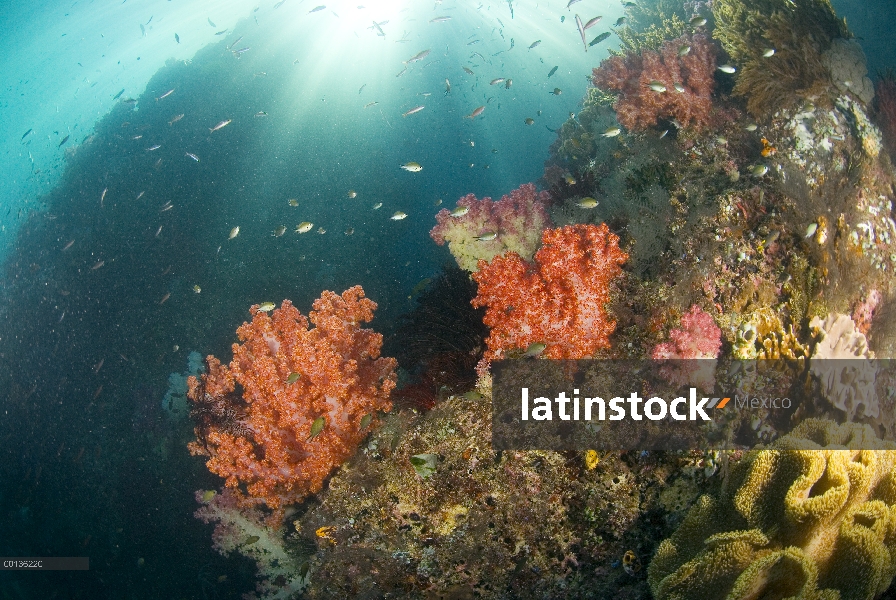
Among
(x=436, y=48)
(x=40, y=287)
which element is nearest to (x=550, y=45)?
(x=436, y=48)

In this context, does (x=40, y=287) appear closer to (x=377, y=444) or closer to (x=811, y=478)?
(x=377, y=444)

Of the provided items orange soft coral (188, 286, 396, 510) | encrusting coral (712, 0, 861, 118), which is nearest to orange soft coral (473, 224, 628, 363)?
orange soft coral (188, 286, 396, 510)

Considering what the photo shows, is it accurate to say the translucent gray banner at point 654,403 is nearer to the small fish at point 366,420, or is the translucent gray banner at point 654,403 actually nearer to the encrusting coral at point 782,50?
the small fish at point 366,420

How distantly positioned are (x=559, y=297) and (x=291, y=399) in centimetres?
352

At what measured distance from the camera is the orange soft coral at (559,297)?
4441 millimetres

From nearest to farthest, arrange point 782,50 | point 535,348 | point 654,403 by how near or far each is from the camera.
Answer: point 654,403 < point 535,348 < point 782,50

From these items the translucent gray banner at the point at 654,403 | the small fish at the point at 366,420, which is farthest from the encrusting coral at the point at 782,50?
the small fish at the point at 366,420

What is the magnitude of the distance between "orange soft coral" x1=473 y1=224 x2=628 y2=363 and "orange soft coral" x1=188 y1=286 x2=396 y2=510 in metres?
1.85

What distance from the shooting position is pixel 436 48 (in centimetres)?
2494

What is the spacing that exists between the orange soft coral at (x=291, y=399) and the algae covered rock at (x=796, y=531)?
139 inches

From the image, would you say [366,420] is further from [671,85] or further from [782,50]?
[782,50]

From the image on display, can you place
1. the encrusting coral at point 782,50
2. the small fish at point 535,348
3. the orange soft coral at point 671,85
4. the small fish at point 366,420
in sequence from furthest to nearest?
1. the orange soft coral at point 671,85
2. the encrusting coral at point 782,50
3. the small fish at point 366,420
4. the small fish at point 535,348

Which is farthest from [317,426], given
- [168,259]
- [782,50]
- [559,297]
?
[782,50]

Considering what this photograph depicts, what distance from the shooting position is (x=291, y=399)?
17.7ft
